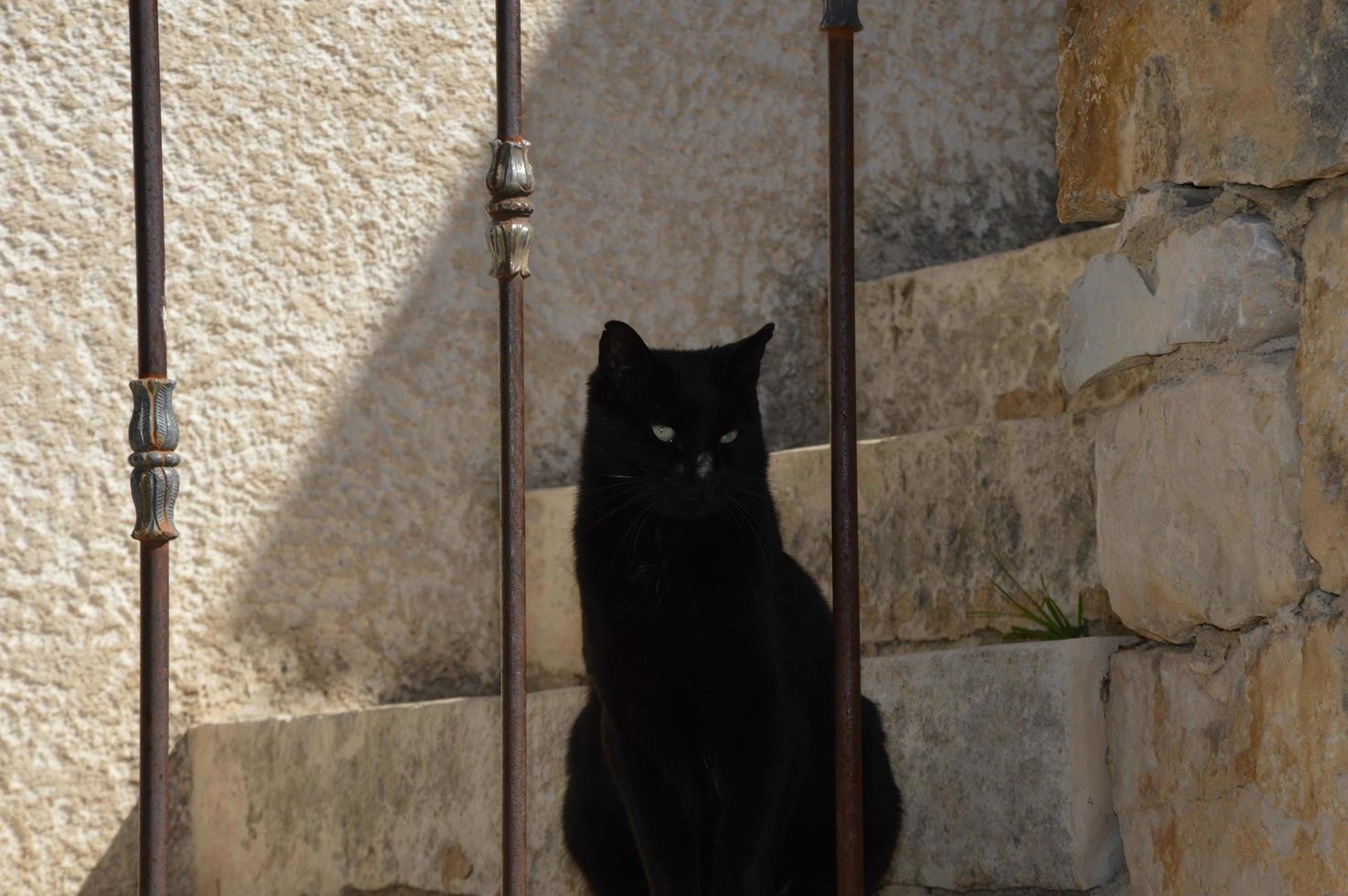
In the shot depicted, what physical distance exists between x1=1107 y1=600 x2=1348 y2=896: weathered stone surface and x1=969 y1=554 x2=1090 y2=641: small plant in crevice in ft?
1.38

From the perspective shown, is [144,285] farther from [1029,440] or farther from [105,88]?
[105,88]

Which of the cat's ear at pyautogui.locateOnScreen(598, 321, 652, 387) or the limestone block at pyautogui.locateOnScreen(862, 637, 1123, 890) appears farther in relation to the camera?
the cat's ear at pyautogui.locateOnScreen(598, 321, 652, 387)

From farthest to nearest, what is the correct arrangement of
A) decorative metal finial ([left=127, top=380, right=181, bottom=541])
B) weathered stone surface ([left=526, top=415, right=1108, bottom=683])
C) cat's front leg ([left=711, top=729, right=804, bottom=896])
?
weathered stone surface ([left=526, top=415, right=1108, bottom=683]) < cat's front leg ([left=711, top=729, right=804, bottom=896]) < decorative metal finial ([left=127, top=380, right=181, bottom=541])

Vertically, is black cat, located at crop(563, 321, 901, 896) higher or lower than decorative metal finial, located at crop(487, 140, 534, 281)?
lower

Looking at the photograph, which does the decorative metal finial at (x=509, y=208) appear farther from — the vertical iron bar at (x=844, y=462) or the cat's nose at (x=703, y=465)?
the cat's nose at (x=703, y=465)

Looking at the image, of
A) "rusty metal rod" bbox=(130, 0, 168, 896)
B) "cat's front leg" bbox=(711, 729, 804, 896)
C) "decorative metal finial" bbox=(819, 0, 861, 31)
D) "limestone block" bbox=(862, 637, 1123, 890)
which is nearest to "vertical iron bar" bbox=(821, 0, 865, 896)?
"decorative metal finial" bbox=(819, 0, 861, 31)

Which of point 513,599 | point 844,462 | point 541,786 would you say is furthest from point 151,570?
point 541,786

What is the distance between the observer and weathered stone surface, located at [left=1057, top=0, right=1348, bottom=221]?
1.20 m

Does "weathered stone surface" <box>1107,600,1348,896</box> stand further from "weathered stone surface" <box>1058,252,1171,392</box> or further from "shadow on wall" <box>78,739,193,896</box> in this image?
"shadow on wall" <box>78,739,193,896</box>

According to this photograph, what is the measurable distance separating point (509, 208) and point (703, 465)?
752mm

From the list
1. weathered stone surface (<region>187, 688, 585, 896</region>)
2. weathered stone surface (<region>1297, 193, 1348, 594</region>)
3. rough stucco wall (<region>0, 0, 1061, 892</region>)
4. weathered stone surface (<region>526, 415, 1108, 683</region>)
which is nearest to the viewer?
weathered stone surface (<region>1297, 193, 1348, 594</region>)

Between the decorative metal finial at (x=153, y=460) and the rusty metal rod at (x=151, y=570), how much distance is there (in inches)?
0.9

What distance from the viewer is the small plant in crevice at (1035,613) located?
209cm

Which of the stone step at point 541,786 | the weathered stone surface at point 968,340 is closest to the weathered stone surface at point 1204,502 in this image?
the stone step at point 541,786
